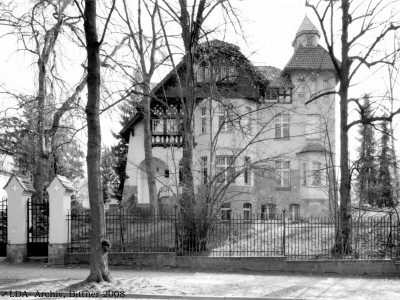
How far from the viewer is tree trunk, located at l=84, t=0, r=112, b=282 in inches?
479

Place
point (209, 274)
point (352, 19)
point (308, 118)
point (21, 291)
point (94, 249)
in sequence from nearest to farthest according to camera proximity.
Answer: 1. point (21, 291)
2. point (94, 249)
3. point (209, 274)
4. point (352, 19)
5. point (308, 118)

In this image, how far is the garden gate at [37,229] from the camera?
55.5 ft

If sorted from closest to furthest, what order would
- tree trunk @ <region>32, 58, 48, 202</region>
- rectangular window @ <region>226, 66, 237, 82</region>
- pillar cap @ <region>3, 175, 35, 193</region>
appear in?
pillar cap @ <region>3, 175, 35, 193</region>
rectangular window @ <region>226, 66, 237, 82</region>
tree trunk @ <region>32, 58, 48, 202</region>

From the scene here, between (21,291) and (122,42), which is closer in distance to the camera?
(21,291)

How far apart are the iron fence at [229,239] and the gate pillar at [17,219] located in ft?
5.25

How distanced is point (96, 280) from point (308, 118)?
25.5 m

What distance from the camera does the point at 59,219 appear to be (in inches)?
653

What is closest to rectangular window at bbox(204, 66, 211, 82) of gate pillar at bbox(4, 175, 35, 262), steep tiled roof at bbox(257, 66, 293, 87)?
gate pillar at bbox(4, 175, 35, 262)

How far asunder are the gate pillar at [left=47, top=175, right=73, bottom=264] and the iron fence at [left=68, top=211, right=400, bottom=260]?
10.7 inches

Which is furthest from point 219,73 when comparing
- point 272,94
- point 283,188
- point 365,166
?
point 283,188

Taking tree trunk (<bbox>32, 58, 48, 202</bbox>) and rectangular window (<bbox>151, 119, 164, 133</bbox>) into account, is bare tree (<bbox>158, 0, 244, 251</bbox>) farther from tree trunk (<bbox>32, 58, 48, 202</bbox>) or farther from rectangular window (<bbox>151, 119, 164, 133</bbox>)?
rectangular window (<bbox>151, 119, 164, 133</bbox>)

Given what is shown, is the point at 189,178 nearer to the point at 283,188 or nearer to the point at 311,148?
the point at 283,188

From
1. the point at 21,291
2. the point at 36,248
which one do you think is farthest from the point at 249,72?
the point at 21,291

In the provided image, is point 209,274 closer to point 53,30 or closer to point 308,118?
point 53,30
